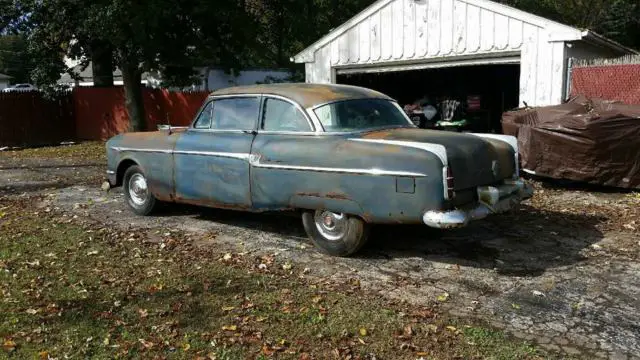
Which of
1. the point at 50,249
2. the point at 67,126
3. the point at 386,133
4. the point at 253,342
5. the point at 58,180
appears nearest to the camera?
the point at 253,342

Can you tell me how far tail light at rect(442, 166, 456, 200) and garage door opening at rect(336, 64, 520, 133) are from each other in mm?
10780

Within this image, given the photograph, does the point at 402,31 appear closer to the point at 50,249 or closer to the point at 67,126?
the point at 50,249

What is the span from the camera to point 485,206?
5.45 metres

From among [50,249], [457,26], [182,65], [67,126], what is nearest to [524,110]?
[457,26]

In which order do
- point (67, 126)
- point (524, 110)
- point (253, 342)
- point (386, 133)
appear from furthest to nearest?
point (67, 126)
point (524, 110)
point (386, 133)
point (253, 342)

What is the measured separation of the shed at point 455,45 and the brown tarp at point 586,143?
140cm

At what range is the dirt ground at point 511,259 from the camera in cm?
434

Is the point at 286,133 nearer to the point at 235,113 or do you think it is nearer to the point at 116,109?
the point at 235,113

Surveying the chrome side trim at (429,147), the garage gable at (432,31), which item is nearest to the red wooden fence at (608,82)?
the garage gable at (432,31)

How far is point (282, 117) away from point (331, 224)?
1.27 m

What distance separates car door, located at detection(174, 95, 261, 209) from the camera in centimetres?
639

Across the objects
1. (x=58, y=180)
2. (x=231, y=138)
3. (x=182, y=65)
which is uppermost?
(x=182, y=65)

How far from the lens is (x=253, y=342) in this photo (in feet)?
13.4

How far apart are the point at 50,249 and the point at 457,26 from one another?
338 inches
